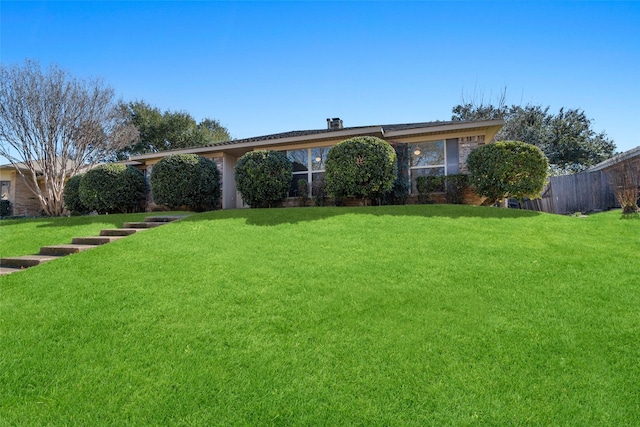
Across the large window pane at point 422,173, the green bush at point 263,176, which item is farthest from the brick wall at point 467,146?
the green bush at point 263,176

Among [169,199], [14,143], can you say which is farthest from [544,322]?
[14,143]

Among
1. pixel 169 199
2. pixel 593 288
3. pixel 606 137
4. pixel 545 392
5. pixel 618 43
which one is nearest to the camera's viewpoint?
pixel 545 392

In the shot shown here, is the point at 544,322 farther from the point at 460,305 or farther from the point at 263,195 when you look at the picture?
the point at 263,195

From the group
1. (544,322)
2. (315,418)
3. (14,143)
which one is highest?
(14,143)

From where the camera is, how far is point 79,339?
11.1ft

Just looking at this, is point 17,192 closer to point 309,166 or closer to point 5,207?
point 5,207

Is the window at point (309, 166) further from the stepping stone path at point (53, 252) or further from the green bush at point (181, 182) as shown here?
the stepping stone path at point (53, 252)

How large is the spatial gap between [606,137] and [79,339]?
35953 millimetres

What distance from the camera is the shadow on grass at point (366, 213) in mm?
7656

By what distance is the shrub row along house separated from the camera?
11.0m

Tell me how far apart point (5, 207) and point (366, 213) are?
22.3m

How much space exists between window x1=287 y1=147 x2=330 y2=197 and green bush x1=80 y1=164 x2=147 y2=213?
6.79 m

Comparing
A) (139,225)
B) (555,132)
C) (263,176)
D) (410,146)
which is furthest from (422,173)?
(555,132)

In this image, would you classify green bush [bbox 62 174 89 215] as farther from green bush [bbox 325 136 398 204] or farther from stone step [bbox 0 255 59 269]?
green bush [bbox 325 136 398 204]
